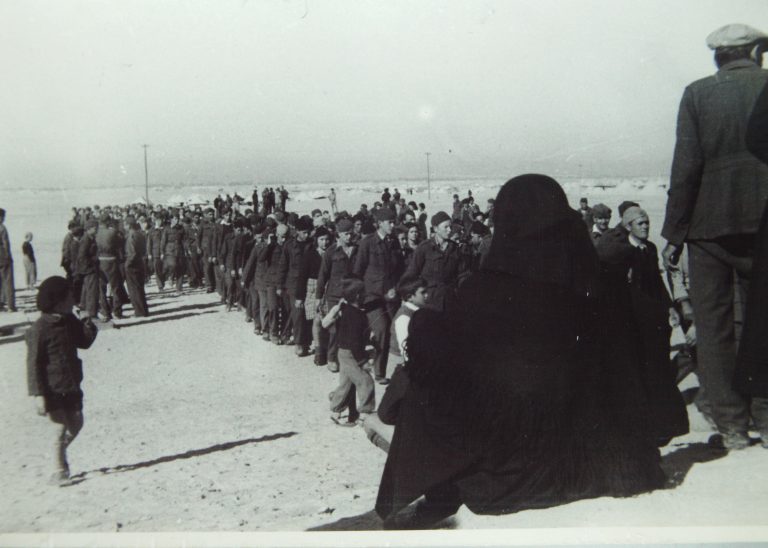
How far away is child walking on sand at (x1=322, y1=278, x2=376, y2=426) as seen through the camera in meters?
6.18

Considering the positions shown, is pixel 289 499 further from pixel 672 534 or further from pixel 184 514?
pixel 672 534

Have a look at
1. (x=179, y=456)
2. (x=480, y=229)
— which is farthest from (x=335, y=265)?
(x=179, y=456)

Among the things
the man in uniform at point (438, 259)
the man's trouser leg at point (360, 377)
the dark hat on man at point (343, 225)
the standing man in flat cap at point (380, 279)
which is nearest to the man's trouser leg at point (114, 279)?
the dark hat on man at point (343, 225)

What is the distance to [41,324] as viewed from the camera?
4.71 m

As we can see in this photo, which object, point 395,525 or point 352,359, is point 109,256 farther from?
point 395,525

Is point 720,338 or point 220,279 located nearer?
point 720,338

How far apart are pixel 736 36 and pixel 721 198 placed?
69cm

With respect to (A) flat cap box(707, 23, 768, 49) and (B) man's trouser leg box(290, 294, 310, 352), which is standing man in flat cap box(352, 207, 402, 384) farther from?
(A) flat cap box(707, 23, 768, 49)

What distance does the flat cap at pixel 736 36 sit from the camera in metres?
3.27

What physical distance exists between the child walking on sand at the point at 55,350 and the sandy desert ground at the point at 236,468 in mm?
502

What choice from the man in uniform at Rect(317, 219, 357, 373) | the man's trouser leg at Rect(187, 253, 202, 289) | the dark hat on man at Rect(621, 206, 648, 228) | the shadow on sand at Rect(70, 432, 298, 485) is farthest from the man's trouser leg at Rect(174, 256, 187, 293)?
the dark hat on man at Rect(621, 206, 648, 228)

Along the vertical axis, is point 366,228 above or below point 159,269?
above

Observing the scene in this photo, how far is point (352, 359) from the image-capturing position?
6.19 meters

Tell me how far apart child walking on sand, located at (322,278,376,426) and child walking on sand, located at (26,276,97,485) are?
2035 millimetres
